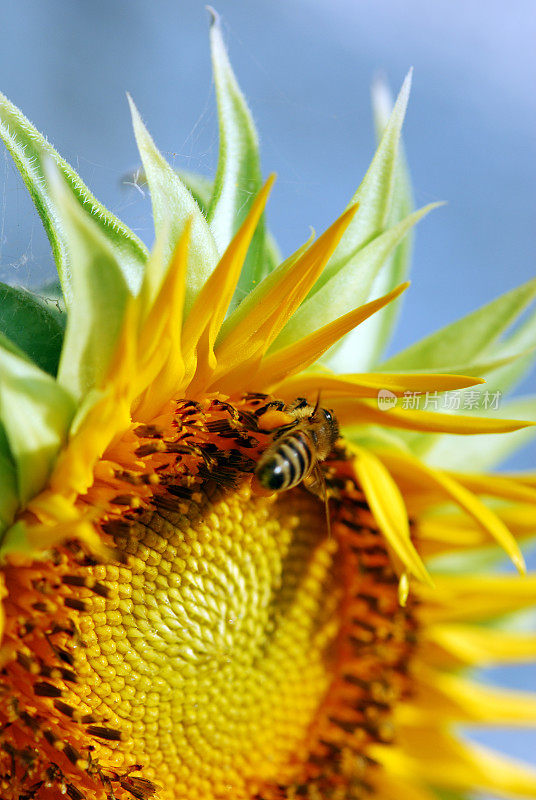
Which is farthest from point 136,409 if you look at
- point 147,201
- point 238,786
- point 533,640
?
point 533,640

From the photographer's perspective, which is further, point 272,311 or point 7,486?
point 272,311

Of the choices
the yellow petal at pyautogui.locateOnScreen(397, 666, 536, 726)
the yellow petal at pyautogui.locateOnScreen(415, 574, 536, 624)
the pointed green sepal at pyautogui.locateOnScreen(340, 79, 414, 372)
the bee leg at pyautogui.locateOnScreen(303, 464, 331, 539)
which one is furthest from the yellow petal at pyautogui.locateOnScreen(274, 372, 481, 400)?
the yellow petal at pyautogui.locateOnScreen(397, 666, 536, 726)

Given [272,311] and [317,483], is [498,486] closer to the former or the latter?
[317,483]

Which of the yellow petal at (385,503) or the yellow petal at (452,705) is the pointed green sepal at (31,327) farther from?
the yellow petal at (452,705)

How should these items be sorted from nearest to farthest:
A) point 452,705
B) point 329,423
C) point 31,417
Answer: point 31,417, point 329,423, point 452,705

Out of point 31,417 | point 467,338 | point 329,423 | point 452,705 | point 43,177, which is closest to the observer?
point 31,417

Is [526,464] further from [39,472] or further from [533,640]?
[39,472]

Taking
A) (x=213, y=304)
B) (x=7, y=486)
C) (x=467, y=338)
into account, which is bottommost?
(x=7, y=486)

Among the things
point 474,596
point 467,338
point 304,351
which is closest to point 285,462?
point 304,351
